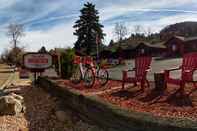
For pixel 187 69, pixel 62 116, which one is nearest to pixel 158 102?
pixel 187 69

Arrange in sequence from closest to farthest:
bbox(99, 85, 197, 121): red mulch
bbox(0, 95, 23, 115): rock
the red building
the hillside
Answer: bbox(99, 85, 197, 121): red mulch
bbox(0, 95, 23, 115): rock
the red building
the hillside

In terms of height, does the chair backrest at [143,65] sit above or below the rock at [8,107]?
above

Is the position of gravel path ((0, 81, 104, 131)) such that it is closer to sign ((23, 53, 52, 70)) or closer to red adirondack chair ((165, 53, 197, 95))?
red adirondack chair ((165, 53, 197, 95))

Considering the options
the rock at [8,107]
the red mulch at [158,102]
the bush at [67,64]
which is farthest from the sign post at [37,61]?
the red mulch at [158,102]

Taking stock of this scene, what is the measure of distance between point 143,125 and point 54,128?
4004 mm

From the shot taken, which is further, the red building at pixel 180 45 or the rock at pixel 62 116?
the red building at pixel 180 45

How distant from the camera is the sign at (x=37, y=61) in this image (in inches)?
857

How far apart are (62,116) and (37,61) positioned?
11935mm

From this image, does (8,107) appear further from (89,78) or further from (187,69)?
(187,69)

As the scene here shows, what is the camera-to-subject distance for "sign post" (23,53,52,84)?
21.7 meters

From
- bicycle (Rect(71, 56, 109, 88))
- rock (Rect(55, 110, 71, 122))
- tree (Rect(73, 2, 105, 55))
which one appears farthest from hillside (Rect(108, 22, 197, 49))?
rock (Rect(55, 110, 71, 122))

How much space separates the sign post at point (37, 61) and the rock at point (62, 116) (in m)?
11.1

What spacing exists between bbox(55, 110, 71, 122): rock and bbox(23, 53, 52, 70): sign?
36.5ft

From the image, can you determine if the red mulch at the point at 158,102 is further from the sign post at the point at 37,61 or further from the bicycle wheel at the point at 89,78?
the sign post at the point at 37,61
